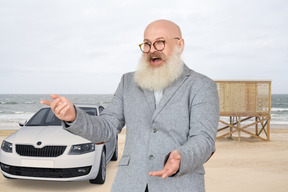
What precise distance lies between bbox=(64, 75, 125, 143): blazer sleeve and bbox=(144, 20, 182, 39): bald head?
0.39 m

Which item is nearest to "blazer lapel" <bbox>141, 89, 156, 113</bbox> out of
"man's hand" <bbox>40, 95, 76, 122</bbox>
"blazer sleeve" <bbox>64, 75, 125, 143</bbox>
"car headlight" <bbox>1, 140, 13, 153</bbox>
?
"blazer sleeve" <bbox>64, 75, 125, 143</bbox>

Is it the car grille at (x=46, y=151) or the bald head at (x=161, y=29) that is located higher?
the bald head at (x=161, y=29)

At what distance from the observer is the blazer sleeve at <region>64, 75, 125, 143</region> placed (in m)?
1.70

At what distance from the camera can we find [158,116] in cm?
176

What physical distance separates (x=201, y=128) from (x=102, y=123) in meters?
0.58

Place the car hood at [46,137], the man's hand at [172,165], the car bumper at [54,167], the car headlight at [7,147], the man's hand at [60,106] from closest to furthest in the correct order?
the man's hand at [172,165], the man's hand at [60,106], the car bumper at [54,167], the car hood at [46,137], the car headlight at [7,147]

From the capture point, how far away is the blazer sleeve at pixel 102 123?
1703mm

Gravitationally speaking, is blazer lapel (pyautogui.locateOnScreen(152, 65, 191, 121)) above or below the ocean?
above

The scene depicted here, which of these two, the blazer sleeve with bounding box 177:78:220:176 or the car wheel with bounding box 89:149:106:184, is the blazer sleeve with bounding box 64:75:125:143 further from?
the car wheel with bounding box 89:149:106:184

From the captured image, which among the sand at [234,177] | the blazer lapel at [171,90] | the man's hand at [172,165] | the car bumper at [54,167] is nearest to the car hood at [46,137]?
the car bumper at [54,167]

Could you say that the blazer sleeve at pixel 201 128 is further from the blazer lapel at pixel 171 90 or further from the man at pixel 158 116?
the blazer lapel at pixel 171 90

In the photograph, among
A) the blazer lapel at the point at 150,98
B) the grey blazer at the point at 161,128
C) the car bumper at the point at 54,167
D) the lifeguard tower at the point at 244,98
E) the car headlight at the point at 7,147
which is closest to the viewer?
the grey blazer at the point at 161,128

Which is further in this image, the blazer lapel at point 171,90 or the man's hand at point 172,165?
the blazer lapel at point 171,90

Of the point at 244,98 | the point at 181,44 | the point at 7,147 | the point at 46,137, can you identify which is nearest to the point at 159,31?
the point at 181,44
